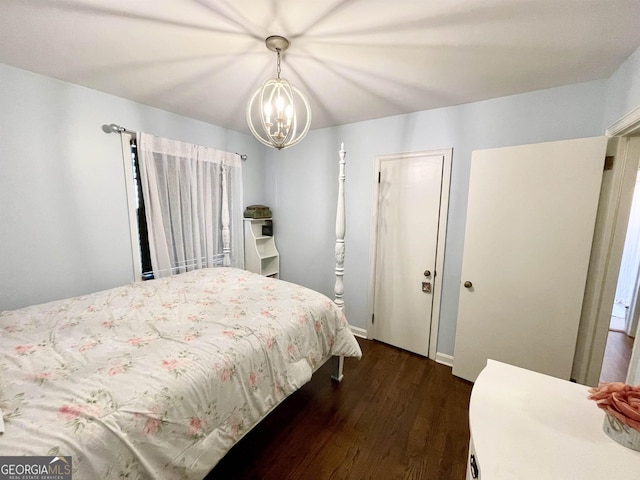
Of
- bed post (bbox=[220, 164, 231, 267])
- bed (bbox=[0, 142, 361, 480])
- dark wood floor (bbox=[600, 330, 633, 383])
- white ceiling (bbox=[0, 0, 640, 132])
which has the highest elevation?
white ceiling (bbox=[0, 0, 640, 132])

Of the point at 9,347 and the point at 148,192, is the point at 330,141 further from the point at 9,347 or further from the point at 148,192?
the point at 9,347

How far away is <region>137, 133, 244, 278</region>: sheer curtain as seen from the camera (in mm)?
2338

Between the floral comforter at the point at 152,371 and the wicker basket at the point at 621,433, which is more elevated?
the wicker basket at the point at 621,433

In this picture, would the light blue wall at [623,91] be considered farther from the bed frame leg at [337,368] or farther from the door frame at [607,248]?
the bed frame leg at [337,368]

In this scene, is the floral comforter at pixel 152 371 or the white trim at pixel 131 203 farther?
the white trim at pixel 131 203

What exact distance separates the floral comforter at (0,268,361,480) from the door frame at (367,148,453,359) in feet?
3.27

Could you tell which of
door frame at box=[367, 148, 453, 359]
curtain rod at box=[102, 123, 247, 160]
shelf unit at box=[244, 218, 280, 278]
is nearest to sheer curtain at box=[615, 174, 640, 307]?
door frame at box=[367, 148, 453, 359]

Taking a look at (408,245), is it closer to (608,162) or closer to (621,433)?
(608,162)

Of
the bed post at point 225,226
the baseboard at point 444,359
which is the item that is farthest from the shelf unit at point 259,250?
the baseboard at point 444,359

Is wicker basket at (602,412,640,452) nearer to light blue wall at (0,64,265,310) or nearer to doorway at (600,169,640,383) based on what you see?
doorway at (600,169,640,383)

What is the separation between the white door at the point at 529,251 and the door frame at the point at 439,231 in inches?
9.5

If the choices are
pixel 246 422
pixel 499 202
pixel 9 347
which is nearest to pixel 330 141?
pixel 499 202

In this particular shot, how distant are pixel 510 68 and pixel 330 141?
1714 millimetres

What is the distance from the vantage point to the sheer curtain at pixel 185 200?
7.67ft
